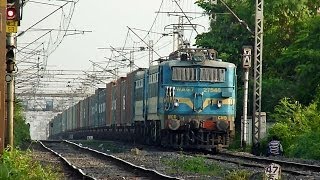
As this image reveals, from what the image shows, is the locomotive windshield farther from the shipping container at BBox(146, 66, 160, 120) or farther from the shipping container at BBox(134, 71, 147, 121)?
the shipping container at BBox(134, 71, 147, 121)

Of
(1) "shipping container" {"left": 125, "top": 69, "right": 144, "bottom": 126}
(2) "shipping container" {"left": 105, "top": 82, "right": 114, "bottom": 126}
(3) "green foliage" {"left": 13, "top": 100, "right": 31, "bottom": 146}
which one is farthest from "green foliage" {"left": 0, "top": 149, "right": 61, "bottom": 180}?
(2) "shipping container" {"left": 105, "top": 82, "right": 114, "bottom": 126}

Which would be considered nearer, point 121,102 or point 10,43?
point 10,43

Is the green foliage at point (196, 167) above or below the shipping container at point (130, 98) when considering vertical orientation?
below

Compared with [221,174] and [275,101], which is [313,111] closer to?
[275,101]

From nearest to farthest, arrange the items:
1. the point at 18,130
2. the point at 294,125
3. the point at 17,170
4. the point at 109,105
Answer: the point at 17,170
the point at 294,125
the point at 18,130
the point at 109,105

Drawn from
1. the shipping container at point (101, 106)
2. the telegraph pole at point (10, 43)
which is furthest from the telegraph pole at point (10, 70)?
the shipping container at point (101, 106)

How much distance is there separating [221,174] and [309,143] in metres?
9.18

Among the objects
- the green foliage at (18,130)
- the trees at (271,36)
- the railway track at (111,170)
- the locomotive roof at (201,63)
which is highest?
the trees at (271,36)

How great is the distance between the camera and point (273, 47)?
40781 millimetres

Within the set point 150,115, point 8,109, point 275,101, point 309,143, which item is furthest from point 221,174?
point 275,101

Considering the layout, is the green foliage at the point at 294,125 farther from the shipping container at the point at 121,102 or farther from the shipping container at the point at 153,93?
the shipping container at the point at 121,102

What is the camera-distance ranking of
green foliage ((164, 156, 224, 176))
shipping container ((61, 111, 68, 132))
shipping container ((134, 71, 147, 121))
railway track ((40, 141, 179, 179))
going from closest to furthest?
railway track ((40, 141, 179, 179))
green foliage ((164, 156, 224, 176))
shipping container ((134, 71, 147, 121))
shipping container ((61, 111, 68, 132))

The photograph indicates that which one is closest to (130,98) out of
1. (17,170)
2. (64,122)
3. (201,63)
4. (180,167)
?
(201,63)

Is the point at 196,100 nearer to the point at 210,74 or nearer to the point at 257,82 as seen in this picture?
the point at 210,74
